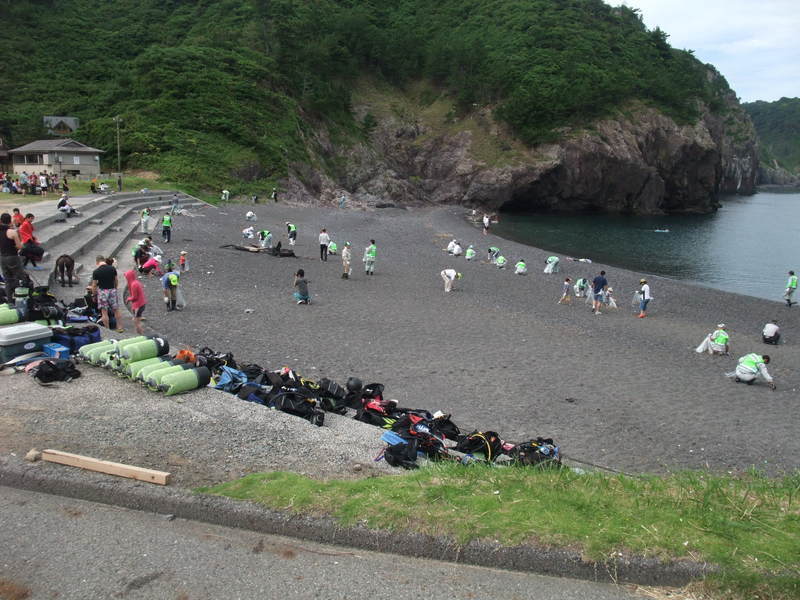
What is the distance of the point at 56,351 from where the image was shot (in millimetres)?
9062

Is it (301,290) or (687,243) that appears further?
(687,243)

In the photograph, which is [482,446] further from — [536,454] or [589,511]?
[589,511]

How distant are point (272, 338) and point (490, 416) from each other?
6355 millimetres

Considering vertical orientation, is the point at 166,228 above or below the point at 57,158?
below

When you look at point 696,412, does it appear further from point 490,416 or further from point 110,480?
point 110,480

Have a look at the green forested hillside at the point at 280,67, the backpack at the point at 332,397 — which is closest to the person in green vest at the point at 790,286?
the backpack at the point at 332,397

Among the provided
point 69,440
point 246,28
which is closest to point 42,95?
point 246,28

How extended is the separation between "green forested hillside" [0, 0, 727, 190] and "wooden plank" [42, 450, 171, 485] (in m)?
43.8

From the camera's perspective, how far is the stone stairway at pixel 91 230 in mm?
18594

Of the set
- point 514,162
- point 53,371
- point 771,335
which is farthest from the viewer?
point 514,162

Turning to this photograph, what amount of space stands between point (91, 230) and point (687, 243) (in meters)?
45.8

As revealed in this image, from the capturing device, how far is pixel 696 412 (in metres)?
11.9

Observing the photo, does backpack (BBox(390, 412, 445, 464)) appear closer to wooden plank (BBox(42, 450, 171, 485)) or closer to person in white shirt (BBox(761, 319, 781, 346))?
wooden plank (BBox(42, 450, 171, 485))

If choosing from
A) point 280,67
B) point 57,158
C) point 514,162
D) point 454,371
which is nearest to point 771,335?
point 454,371
